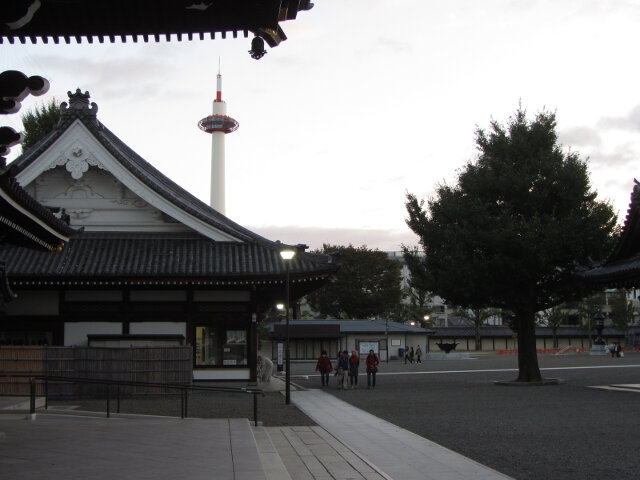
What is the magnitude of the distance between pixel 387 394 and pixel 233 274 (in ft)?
23.3

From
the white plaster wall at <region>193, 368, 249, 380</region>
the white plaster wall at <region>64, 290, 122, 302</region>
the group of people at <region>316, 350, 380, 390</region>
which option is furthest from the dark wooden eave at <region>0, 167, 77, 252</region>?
the group of people at <region>316, 350, 380, 390</region>

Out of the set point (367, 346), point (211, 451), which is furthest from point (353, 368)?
point (367, 346)

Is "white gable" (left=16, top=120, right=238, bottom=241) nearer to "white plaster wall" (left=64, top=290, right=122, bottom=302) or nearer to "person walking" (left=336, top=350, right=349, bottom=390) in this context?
"white plaster wall" (left=64, top=290, right=122, bottom=302)

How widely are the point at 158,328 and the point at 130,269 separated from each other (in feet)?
7.88

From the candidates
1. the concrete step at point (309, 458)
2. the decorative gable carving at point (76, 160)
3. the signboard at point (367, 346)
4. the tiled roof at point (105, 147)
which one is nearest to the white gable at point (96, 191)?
the decorative gable carving at point (76, 160)

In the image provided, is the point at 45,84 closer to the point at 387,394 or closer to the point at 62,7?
the point at 62,7

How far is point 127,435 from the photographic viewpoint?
38.6ft

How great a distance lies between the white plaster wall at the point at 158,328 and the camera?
80.2 feet

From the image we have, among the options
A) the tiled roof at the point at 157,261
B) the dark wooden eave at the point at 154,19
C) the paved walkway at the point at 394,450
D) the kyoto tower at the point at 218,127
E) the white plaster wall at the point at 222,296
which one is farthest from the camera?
the kyoto tower at the point at 218,127

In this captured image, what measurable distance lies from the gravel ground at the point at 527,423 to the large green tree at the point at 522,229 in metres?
3.93

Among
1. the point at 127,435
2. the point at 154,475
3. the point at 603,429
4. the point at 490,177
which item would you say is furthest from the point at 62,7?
the point at 490,177

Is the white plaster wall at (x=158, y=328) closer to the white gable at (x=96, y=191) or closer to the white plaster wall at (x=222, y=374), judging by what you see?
the white plaster wall at (x=222, y=374)

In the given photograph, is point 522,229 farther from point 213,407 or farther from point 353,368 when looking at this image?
point 213,407

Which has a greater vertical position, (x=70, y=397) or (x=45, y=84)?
(x=45, y=84)
